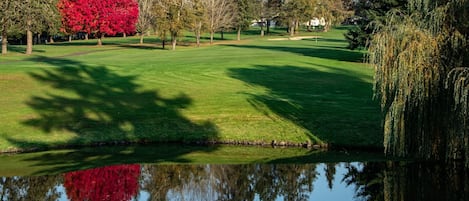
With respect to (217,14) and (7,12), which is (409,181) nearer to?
Answer: (7,12)

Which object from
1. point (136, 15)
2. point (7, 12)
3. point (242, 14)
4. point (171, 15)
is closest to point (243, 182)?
point (7, 12)

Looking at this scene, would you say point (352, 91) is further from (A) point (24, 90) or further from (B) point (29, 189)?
(B) point (29, 189)

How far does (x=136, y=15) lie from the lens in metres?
92.6

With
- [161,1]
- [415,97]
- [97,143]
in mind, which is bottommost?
[97,143]

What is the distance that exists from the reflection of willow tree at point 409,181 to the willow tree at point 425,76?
0.59 m

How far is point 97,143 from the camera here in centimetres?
2683

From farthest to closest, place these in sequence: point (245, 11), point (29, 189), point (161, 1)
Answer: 1. point (245, 11)
2. point (161, 1)
3. point (29, 189)

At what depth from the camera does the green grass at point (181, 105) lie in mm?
27578

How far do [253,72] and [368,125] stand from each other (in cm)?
1789

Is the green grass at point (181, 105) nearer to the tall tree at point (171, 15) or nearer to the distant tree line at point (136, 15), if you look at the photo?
the distant tree line at point (136, 15)

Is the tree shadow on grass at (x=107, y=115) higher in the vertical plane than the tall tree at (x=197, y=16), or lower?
lower

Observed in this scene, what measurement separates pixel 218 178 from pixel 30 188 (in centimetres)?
619

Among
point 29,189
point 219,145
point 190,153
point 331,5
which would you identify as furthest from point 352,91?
point 331,5

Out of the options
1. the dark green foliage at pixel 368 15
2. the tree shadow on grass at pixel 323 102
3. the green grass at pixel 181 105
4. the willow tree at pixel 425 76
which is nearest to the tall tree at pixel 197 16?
the dark green foliage at pixel 368 15
